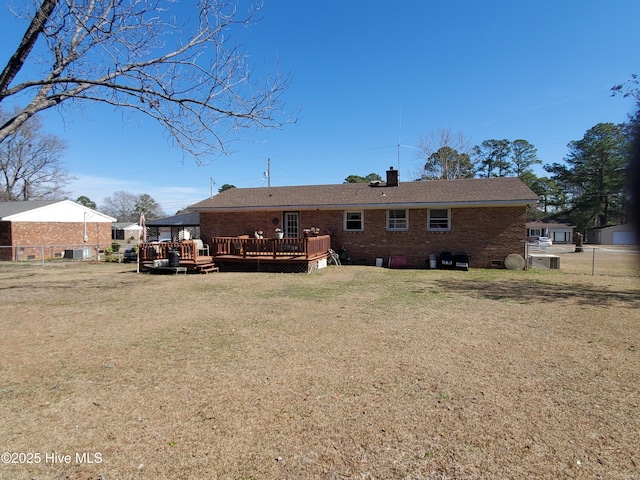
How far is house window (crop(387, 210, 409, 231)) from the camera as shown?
17.3 m

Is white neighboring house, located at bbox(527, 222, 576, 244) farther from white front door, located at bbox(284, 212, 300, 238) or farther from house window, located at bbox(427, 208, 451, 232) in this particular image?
white front door, located at bbox(284, 212, 300, 238)

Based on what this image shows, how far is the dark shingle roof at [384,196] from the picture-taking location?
16.2 m

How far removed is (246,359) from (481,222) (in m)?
13.6

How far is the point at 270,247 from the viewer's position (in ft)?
51.0

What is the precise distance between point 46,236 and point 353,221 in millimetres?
21582

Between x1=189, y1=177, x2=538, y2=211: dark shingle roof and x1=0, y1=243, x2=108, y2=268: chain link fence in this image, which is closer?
x1=189, y1=177, x2=538, y2=211: dark shingle roof

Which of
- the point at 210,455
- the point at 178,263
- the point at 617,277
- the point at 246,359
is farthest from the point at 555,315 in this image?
the point at 178,263

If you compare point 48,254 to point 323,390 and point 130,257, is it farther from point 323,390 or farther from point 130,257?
point 323,390

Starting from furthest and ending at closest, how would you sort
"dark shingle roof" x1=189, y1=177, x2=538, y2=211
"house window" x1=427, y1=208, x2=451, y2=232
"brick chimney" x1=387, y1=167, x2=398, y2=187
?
"brick chimney" x1=387, y1=167, x2=398, y2=187 < "house window" x1=427, y1=208, x2=451, y2=232 < "dark shingle roof" x1=189, y1=177, x2=538, y2=211

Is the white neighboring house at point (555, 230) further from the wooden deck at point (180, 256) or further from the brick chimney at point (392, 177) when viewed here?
the wooden deck at point (180, 256)

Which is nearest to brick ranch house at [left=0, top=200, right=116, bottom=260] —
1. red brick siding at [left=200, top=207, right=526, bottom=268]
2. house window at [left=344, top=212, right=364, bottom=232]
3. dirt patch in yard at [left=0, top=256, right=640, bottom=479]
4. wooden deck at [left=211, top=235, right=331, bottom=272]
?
red brick siding at [left=200, top=207, right=526, bottom=268]

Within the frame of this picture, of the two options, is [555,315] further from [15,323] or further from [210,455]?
[15,323]

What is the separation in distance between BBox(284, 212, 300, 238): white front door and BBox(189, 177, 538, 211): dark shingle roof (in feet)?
1.99

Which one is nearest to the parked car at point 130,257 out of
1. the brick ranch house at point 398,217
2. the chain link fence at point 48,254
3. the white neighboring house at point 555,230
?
the chain link fence at point 48,254
